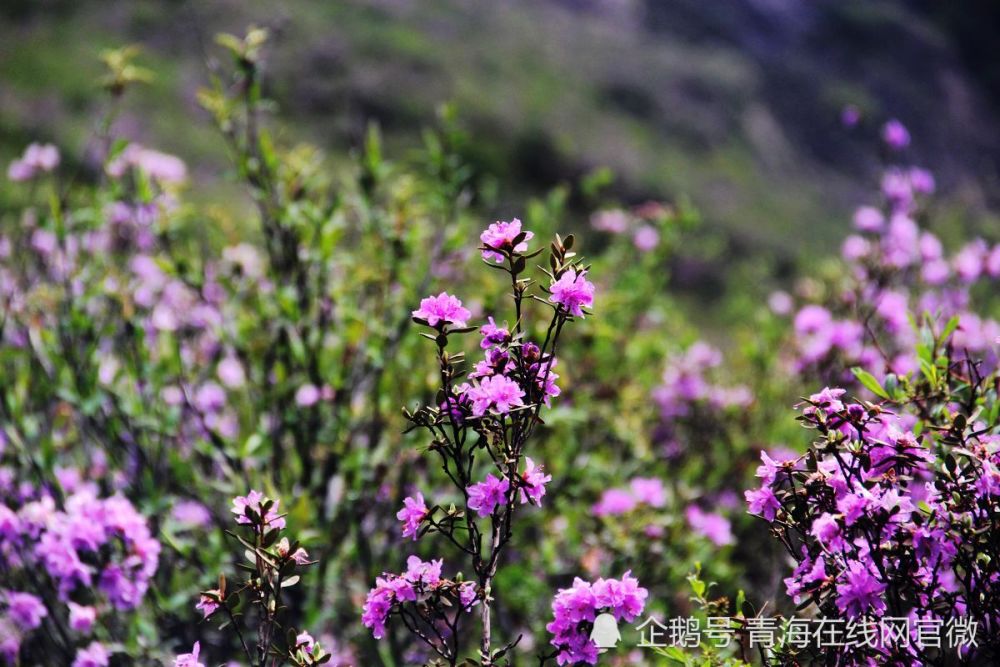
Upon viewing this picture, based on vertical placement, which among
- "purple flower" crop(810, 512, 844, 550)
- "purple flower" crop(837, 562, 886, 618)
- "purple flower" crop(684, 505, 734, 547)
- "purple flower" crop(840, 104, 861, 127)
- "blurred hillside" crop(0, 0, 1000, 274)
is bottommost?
"purple flower" crop(837, 562, 886, 618)

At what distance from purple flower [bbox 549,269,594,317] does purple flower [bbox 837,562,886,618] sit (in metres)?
0.81

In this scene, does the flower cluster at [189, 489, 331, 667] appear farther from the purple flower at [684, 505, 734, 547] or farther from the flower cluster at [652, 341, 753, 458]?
the flower cluster at [652, 341, 753, 458]

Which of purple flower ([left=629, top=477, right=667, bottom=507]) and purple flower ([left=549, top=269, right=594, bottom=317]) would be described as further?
purple flower ([left=629, top=477, right=667, bottom=507])

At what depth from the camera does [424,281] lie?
3.25m

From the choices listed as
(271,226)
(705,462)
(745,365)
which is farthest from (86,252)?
(745,365)

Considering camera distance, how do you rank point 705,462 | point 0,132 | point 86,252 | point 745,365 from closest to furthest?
point 86,252 → point 705,462 → point 745,365 → point 0,132

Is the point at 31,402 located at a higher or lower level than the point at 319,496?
higher

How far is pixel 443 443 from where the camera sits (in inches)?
67.1

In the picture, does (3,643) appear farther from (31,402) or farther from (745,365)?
(745,365)

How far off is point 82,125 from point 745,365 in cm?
1691

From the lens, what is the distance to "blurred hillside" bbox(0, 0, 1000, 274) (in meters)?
19.7

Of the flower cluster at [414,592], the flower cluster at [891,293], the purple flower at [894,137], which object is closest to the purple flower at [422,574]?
the flower cluster at [414,592]

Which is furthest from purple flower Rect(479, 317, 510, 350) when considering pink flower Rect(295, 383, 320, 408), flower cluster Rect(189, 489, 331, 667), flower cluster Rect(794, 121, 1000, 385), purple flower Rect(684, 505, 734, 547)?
flower cluster Rect(794, 121, 1000, 385)

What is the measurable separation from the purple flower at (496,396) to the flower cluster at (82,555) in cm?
136
